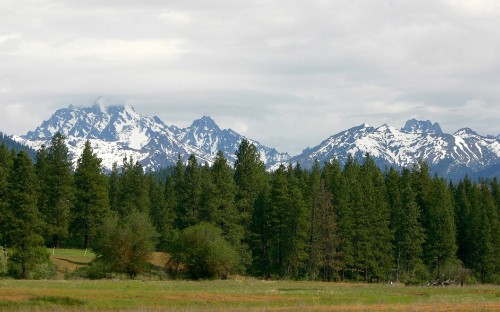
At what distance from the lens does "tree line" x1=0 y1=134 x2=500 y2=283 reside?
85.4 meters

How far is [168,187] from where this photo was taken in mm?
129375

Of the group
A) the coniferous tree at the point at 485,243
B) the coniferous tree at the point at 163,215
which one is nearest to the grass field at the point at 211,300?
the coniferous tree at the point at 485,243

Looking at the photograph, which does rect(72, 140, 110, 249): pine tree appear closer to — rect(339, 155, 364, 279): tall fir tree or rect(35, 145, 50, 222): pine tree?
rect(35, 145, 50, 222): pine tree

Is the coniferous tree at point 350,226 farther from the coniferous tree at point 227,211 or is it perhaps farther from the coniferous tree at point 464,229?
the coniferous tree at point 464,229

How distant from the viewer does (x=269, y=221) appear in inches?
3875

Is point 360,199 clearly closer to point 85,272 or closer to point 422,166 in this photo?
point 422,166

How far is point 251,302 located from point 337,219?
5295 centimetres

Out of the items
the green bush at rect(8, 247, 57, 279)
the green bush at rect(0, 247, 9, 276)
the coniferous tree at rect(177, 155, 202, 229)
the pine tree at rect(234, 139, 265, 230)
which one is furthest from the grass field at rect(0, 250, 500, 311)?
the pine tree at rect(234, 139, 265, 230)

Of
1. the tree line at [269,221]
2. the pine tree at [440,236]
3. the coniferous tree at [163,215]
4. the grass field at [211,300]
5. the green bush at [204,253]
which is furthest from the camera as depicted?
the coniferous tree at [163,215]

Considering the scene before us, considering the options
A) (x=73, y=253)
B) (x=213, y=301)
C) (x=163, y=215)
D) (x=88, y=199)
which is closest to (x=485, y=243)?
(x=163, y=215)

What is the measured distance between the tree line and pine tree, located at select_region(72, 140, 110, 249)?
0.54ft

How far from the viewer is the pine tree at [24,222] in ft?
253

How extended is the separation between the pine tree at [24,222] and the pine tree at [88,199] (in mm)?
21211

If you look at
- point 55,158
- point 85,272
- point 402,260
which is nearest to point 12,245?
point 85,272
